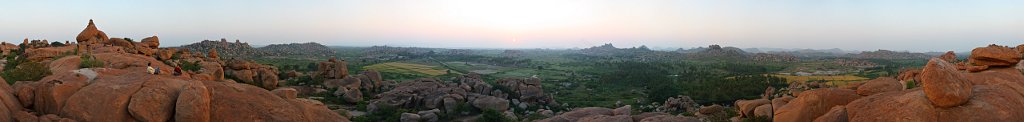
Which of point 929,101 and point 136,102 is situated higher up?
point 929,101

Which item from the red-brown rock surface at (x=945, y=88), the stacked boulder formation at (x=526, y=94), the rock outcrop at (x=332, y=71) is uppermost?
the red-brown rock surface at (x=945, y=88)

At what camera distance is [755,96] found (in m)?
55.2

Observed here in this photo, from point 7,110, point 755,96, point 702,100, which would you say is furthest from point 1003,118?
point 755,96

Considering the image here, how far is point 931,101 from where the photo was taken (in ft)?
46.0

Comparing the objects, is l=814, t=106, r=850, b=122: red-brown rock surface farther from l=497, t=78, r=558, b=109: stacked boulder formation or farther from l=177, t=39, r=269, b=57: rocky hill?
l=177, t=39, r=269, b=57: rocky hill

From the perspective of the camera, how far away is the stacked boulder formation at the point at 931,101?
13.6 metres

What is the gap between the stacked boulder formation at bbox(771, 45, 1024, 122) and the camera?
13.6m

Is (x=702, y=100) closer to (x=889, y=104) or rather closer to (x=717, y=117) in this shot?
(x=717, y=117)

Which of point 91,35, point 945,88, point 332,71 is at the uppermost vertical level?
point 91,35

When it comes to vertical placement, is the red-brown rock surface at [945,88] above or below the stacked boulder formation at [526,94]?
above

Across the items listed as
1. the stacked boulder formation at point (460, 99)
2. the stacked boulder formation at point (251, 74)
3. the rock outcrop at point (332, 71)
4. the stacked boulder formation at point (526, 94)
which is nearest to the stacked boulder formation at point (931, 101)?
the stacked boulder formation at point (460, 99)

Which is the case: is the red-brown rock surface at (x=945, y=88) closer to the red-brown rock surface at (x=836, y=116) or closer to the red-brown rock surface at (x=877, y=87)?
the red-brown rock surface at (x=836, y=116)

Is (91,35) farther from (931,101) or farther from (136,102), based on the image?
(931,101)

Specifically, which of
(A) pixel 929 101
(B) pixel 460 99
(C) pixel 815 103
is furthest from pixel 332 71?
(A) pixel 929 101
